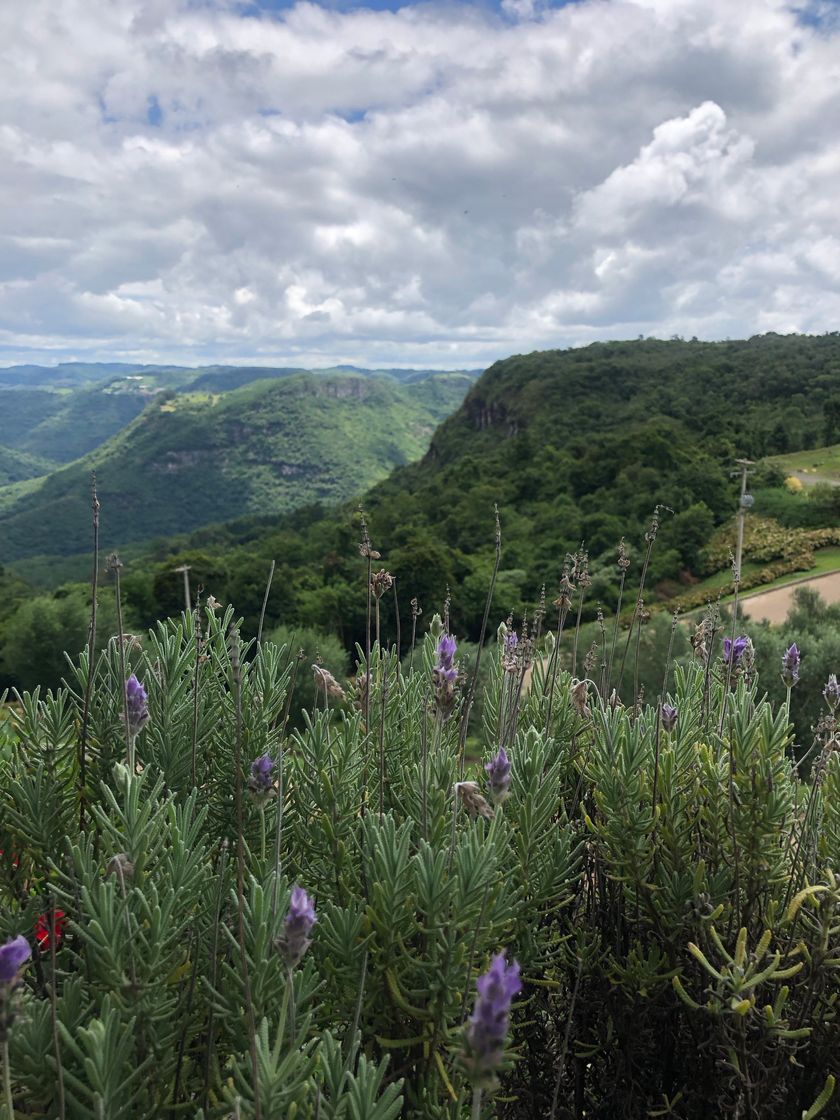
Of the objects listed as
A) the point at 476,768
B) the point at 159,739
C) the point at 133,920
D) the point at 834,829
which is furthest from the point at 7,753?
the point at 834,829

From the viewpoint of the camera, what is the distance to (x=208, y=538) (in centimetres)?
9612

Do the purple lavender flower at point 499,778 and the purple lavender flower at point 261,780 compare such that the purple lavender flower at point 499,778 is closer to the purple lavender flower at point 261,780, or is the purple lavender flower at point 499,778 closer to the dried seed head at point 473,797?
the dried seed head at point 473,797

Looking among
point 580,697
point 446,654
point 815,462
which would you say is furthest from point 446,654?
point 815,462

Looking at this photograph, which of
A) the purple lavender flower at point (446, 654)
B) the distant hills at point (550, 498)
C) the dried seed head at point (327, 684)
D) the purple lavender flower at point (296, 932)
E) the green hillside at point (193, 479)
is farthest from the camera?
the green hillside at point (193, 479)

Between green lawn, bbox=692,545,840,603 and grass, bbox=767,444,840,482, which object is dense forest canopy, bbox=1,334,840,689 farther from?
green lawn, bbox=692,545,840,603

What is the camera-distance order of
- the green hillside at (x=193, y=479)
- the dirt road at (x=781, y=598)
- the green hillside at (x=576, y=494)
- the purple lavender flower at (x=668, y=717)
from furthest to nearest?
the green hillside at (x=193, y=479)
the green hillside at (x=576, y=494)
the dirt road at (x=781, y=598)
the purple lavender flower at (x=668, y=717)

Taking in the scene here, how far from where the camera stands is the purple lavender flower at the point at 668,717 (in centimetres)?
176

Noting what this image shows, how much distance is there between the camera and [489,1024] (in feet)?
2.40

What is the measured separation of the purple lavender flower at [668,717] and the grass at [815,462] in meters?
47.5

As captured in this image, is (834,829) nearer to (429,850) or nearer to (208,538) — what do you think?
(429,850)

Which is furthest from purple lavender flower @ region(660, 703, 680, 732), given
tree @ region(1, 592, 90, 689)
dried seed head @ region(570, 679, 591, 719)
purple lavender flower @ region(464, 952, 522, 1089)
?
tree @ region(1, 592, 90, 689)

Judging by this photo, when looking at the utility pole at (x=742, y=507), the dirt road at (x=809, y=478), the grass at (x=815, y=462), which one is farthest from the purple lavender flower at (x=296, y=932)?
the grass at (x=815, y=462)

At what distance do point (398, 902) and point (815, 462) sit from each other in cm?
5420

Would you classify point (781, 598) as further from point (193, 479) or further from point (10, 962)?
point (193, 479)
